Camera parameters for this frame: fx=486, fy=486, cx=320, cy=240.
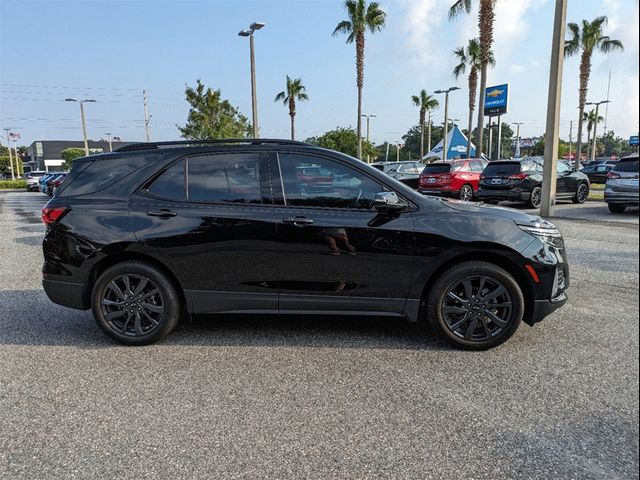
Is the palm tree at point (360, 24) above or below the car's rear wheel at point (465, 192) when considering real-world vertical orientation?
above

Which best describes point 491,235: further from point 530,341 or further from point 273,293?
point 273,293

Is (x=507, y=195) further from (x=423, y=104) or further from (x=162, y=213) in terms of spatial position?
(x=423, y=104)

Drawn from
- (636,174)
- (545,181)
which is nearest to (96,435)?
(636,174)

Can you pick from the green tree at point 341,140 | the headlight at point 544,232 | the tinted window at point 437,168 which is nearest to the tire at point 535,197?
the tinted window at point 437,168

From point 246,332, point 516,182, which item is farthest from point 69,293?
point 516,182

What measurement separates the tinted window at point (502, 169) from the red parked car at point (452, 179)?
187 cm

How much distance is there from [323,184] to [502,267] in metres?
1.70

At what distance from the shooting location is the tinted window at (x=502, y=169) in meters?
16.1

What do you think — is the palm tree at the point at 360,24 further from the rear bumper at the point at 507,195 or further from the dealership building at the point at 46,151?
the dealership building at the point at 46,151

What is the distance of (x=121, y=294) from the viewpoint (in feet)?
14.1

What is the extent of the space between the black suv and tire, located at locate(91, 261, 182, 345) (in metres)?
0.01

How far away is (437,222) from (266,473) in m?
2.41

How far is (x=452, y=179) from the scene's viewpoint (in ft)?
59.7

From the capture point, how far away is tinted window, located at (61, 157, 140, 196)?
443cm
